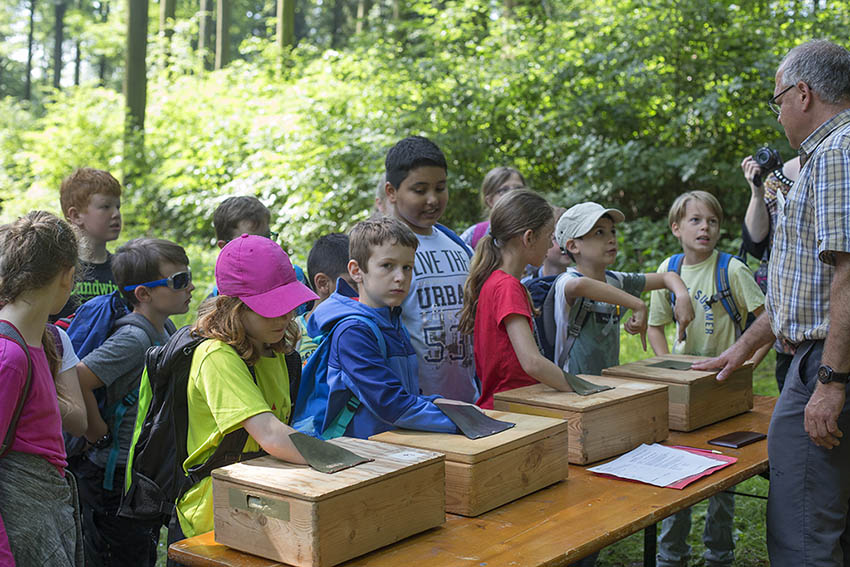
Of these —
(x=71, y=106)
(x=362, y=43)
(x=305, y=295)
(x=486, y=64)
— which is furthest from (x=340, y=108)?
(x=305, y=295)

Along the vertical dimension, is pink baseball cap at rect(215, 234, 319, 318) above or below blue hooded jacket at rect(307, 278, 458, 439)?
above

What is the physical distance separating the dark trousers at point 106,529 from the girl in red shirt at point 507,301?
57.7 inches

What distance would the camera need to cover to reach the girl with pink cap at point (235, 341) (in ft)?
7.79

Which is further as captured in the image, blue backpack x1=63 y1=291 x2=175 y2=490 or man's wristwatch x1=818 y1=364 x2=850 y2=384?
blue backpack x1=63 y1=291 x2=175 y2=490

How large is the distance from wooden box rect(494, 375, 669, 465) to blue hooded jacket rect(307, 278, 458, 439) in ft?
1.26

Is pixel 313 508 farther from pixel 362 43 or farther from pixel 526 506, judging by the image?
pixel 362 43

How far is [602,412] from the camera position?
2912 mm

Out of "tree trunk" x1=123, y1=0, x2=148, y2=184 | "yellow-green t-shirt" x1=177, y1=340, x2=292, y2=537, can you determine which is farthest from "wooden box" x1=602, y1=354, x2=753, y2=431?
"tree trunk" x1=123, y1=0, x2=148, y2=184

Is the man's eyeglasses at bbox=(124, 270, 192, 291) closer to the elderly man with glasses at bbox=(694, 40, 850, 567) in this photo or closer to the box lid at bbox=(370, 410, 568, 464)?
the box lid at bbox=(370, 410, 568, 464)

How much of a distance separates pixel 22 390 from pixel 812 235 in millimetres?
2419

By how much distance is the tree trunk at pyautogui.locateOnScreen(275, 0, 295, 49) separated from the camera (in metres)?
16.1

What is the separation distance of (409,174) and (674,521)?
216 centimetres

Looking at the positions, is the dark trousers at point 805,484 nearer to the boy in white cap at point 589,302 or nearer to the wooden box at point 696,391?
the wooden box at point 696,391

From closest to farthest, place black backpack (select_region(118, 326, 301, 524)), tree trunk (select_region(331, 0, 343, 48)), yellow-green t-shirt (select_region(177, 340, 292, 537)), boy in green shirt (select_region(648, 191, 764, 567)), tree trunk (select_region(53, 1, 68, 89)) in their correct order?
1. yellow-green t-shirt (select_region(177, 340, 292, 537))
2. black backpack (select_region(118, 326, 301, 524))
3. boy in green shirt (select_region(648, 191, 764, 567))
4. tree trunk (select_region(331, 0, 343, 48))
5. tree trunk (select_region(53, 1, 68, 89))
